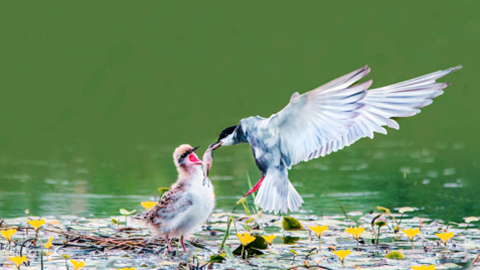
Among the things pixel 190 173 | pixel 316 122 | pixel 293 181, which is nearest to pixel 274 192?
pixel 316 122

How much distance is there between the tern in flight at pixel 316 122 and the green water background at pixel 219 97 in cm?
246

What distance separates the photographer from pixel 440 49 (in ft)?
84.9

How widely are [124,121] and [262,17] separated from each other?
9.84 metres

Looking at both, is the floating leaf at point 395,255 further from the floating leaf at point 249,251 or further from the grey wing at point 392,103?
the floating leaf at point 249,251

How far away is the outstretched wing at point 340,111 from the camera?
479cm

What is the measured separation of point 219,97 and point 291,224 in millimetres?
17939

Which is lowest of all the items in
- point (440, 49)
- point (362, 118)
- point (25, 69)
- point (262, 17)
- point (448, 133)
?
point (362, 118)

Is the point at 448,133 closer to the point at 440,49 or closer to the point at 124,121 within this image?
the point at 440,49

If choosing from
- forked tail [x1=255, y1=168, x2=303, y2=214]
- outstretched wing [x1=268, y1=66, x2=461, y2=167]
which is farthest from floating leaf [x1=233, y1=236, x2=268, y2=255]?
outstretched wing [x1=268, y1=66, x2=461, y2=167]

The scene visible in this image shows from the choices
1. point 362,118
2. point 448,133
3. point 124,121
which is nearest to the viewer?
point 362,118

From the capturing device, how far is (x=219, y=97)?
24.5 meters

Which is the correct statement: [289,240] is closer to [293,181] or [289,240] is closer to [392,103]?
[392,103]

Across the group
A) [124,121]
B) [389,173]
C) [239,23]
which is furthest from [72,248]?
[239,23]

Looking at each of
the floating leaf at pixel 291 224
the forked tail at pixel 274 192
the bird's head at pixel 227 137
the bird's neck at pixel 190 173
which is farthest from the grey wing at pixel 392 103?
the floating leaf at pixel 291 224
